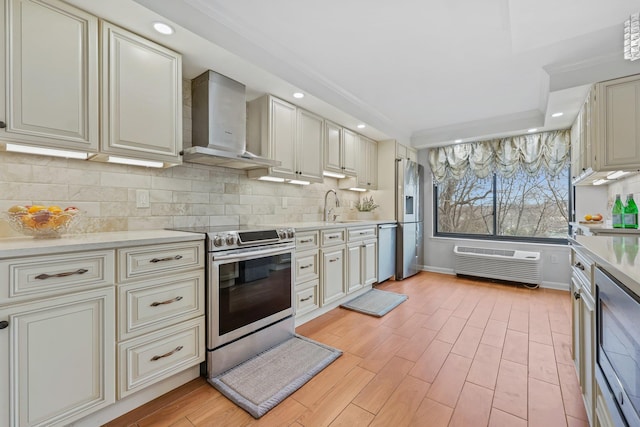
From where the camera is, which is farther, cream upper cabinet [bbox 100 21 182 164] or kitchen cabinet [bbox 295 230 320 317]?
kitchen cabinet [bbox 295 230 320 317]

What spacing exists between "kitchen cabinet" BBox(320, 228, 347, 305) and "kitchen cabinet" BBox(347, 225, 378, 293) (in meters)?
0.12

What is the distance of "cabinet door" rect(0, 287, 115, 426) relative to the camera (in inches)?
46.6

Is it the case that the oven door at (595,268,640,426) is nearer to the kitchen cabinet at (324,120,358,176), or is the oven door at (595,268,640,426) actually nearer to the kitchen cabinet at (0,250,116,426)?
the kitchen cabinet at (0,250,116,426)

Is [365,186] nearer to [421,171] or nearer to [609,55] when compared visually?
[421,171]

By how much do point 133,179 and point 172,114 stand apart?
1.89ft

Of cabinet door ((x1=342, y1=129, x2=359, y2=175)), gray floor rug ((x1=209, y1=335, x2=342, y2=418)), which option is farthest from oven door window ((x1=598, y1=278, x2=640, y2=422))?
cabinet door ((x1=342, y1=129, x2=359, y2=175))

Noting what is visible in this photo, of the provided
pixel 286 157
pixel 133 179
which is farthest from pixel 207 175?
pixel 286 157

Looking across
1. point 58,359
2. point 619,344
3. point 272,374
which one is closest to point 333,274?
point 272,374

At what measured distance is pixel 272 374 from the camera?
74.5 inches

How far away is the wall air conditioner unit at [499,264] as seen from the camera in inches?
156

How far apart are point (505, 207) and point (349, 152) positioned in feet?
9.05

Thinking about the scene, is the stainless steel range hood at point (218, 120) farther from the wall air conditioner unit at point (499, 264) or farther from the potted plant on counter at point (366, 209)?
the wall air conditioner unit at point (499, 264)

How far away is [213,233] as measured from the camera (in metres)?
1.86

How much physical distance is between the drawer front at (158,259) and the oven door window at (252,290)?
19cm
